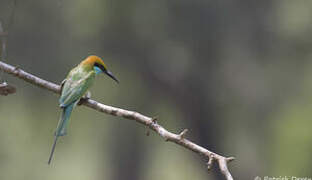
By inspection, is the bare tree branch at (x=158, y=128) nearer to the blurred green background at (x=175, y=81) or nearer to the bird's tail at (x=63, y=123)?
the bird's tail at (x=63, y=123)

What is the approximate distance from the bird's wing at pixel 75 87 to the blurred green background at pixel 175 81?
5.49 metres

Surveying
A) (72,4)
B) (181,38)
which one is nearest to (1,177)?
(72,4)

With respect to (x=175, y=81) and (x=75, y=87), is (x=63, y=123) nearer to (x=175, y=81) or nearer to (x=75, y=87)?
(x=75, y=87)

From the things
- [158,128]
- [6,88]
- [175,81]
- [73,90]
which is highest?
[175,81]

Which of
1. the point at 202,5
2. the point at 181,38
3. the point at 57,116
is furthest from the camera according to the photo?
the point at 57,116

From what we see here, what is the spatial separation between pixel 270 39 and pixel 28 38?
404 cm

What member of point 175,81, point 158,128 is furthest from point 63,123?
point 175,81

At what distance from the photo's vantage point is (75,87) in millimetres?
3672

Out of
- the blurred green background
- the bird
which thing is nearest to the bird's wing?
the bird

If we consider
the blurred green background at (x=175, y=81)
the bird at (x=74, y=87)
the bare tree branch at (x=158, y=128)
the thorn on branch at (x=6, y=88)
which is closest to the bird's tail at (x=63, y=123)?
the bird at (x=74, y=87)

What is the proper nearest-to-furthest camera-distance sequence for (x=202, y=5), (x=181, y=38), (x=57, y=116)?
(x=202, y=5) < (x=181, y=38) < (x=57, y=116)

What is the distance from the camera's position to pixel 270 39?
33.3 ft

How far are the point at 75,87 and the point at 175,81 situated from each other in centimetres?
742

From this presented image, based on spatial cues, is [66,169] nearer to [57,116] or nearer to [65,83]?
[57,116]
